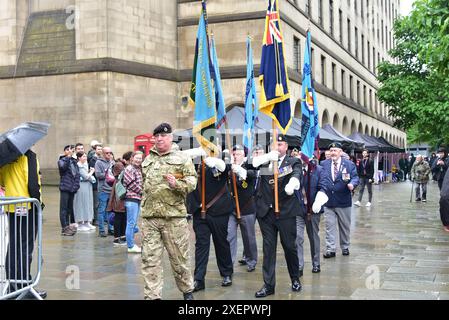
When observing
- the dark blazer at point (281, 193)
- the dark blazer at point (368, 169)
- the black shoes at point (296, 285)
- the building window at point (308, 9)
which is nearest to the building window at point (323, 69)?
the building window at point (308, 9)

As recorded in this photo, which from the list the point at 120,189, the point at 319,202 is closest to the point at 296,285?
the point at 319,202

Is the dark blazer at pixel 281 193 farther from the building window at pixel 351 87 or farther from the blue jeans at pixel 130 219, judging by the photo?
the building window at pixel 351 87

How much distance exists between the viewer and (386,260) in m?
8.99

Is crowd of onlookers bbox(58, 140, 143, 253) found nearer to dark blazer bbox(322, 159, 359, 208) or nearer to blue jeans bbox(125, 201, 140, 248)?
blue jeans bbox(125, 201, 140, 248)

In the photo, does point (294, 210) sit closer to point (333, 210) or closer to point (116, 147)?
point (333, 210)

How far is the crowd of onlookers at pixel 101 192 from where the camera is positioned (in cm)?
1003

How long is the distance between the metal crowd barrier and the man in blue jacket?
16.7 feet

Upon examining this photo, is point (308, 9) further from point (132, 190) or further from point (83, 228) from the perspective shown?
point (132, 190)

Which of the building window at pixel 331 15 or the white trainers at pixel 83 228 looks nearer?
the white trainers at pixel 83 228

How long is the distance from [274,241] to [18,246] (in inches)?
118

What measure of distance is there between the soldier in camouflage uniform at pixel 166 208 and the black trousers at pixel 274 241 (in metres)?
1.07

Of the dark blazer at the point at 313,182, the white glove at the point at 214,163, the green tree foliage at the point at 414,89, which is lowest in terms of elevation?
the dark blazer at the point at 313,182

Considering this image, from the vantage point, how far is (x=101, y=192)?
12.5 metres
